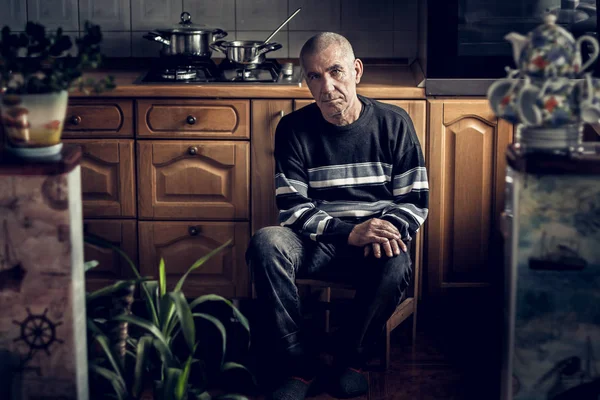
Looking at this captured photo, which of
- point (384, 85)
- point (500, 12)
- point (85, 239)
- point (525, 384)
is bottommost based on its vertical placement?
point (525, 384)

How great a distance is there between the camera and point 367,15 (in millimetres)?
3600

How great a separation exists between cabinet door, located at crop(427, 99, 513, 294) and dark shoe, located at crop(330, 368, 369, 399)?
2.02 feet

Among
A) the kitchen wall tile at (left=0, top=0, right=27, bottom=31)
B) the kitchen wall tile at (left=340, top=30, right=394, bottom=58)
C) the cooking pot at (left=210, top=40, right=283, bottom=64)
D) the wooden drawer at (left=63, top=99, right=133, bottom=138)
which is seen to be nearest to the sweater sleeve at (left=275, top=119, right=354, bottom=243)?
the cooking pot at (left=210, top=40, right=283, bottom=64)

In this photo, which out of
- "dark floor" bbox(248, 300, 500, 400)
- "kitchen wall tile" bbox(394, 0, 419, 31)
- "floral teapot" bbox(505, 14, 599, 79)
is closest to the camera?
"floral teapot" bbox(505, 14, 599, 79)

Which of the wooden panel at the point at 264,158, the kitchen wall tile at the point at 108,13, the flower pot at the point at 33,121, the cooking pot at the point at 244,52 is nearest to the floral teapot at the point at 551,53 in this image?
the flower pot at the point at 33,121

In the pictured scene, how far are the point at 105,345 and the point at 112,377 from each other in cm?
7

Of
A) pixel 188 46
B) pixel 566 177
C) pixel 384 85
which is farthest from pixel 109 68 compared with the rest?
pixel 566 177

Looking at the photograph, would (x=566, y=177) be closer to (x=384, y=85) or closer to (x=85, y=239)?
(x=85, y=239)

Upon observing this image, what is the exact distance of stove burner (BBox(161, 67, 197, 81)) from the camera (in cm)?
321

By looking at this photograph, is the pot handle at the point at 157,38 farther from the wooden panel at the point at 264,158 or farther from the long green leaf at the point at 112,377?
the long green leaf at the point at 112,377

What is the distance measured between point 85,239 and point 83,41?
1.57 feet

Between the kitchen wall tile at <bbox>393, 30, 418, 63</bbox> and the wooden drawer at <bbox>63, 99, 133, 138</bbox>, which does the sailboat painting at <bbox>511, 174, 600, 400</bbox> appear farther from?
the kitchen wall tile at <bbox>393, 30, 418, 63</bbox>

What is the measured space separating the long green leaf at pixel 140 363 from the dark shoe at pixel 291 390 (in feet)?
1.90

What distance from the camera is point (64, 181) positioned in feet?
6.33
